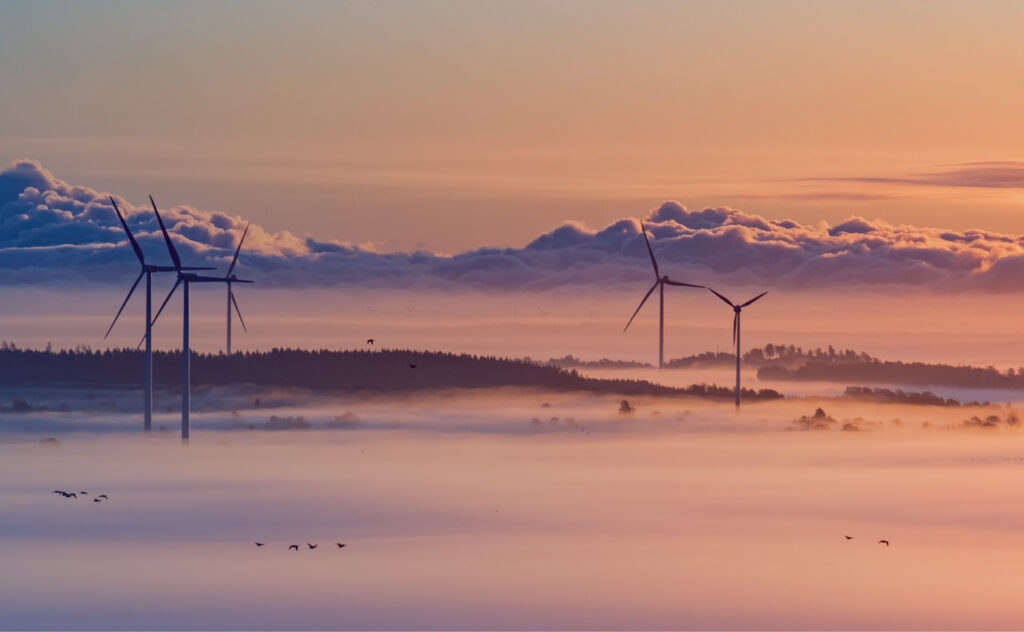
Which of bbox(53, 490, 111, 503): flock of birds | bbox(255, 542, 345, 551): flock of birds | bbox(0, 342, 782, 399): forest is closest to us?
bbox(255, 542, 345, 551): flock of birds

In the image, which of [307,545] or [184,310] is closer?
[307,545]

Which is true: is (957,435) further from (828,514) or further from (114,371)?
(114,371)

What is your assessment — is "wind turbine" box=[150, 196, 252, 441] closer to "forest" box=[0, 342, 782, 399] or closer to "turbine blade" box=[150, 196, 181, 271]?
"turbine blade" box=[150, 196, 181, 271]

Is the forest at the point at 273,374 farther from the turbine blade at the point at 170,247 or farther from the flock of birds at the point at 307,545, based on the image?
the flock of birds at the point at 307,545

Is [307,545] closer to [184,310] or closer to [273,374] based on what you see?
[184,310]

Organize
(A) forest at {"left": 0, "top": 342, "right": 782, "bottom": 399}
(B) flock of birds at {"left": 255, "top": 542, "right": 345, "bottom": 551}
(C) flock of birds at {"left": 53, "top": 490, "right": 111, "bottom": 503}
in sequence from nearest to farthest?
(B) flock of birds at {"left": 255, "top": 542, "right": 345, "bottom": 551}
(C) flock of birds at {"left": 53, "top": 490, "right": 111, "bottom": 503}
(A) forest at {"left": 0, "top": 342, "right": 782, "bottom": 399}

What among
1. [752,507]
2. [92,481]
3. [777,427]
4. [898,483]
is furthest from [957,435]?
[92,481]

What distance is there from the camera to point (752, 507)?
259 feet

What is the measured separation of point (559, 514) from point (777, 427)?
75.1 metres

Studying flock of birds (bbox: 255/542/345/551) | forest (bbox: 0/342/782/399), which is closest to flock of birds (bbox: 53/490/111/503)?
flock of birds (bbox: 255/542/345/551)

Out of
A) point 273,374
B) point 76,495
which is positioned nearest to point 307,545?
point 76,495

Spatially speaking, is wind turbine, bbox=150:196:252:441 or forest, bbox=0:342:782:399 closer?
wind turbine, bbox=150:196:252:441

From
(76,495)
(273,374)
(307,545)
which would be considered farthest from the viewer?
(273,374)

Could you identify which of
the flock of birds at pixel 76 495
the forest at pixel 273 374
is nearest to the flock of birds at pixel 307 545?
the flock of birds at pixel 76 495
